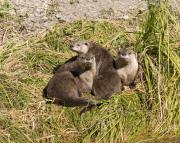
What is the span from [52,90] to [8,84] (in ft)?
1.47

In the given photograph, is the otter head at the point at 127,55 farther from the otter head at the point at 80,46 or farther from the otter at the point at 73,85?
the otter head at the point at 80,46

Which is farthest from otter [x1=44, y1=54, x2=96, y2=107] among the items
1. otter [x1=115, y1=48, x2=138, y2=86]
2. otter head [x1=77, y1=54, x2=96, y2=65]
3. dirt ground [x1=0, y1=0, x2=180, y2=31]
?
dirt ground [x1=0, y1=0, x2=180, y2=31]

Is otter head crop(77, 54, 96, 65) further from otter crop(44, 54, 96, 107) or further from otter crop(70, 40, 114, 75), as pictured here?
otter crop(70, 40, 114, 75)

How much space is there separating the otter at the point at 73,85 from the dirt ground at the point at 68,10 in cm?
Answer: 140

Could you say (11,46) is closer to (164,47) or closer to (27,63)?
(27,63)

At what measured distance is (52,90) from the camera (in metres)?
5.53

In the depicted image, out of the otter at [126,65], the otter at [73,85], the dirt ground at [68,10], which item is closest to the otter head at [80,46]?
the otter at [73,85]

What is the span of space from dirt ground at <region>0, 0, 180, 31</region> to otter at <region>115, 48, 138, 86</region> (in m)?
1.43

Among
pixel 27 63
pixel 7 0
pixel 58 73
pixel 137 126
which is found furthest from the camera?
pixel 7 0

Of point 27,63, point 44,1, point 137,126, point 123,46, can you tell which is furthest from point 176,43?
point 44,1

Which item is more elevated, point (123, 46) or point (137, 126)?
point (123, 46)

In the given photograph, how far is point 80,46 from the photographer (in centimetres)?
604

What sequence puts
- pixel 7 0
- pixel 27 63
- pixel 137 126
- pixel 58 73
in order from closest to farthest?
pixel 137 126
pixel 58 73
pixel 27 63
pixel 7 0

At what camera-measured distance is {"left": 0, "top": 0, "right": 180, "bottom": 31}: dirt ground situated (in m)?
7.14
